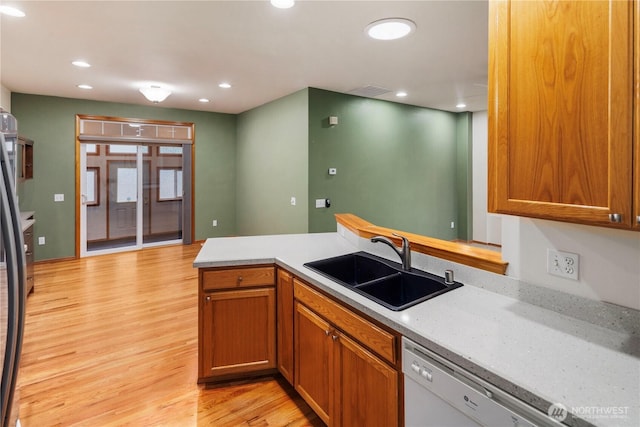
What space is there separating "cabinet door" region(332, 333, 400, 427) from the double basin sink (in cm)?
25

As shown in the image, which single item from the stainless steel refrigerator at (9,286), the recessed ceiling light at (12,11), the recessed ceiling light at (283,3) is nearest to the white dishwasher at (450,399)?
the stainless steel refrigerator at (9,286)

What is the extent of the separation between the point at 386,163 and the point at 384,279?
13.3ft

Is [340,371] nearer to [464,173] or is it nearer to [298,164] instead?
[298,164]

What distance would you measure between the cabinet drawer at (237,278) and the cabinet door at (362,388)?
703mm

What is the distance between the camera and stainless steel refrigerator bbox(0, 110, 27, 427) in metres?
0.98

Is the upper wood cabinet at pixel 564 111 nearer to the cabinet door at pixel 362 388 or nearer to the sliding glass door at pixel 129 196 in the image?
the cabinet door at pixel 362 388

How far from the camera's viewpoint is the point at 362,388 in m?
1.53

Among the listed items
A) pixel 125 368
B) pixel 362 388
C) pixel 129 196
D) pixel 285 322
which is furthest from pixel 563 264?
pixel 129 196

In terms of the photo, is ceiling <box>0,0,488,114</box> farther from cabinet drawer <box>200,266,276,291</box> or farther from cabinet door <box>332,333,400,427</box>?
cabinet door <box>332,333,400,427</box>

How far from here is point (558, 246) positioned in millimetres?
1364

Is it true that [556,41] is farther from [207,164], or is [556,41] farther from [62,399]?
[207,164]

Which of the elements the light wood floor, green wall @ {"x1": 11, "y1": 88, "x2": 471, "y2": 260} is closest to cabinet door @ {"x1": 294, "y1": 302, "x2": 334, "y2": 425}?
the light wood floor

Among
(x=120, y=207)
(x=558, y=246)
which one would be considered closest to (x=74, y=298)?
(x=120, y=207)

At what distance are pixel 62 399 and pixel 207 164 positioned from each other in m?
5.03
